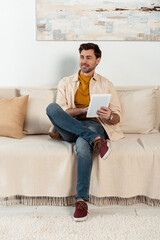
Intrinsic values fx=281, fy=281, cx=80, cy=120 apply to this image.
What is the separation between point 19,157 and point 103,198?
0.68 metres

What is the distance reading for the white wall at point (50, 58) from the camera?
2.72 metres

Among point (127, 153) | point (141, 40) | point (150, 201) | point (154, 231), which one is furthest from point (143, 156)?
point (141, 40)

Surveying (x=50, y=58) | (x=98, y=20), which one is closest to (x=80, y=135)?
(x=50, y=58)

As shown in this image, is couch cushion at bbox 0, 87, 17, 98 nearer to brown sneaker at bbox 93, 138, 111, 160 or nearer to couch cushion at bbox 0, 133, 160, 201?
couch cushion at bbox 0, 133, 160, 201

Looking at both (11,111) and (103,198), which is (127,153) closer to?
(103,198)

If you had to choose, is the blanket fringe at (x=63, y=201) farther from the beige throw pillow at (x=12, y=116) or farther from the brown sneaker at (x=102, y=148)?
the beige throw pillow at (x=12, y=116)

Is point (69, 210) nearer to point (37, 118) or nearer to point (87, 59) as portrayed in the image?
point (37, 118)

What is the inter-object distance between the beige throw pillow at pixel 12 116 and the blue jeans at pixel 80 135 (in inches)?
14.0

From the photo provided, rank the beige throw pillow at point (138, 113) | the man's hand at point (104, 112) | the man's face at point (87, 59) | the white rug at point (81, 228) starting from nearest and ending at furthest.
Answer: the white rug at point (81, 228)
the man's hand at point (104, 112)
the man's face at point (87, 59)
the beige throw pillow at point (138, 113)

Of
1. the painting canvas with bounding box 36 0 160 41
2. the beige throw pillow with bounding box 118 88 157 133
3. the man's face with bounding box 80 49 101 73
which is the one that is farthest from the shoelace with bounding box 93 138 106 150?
the painting canvas with bounding box 36 0 160 41

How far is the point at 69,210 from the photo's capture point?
6.42 ft

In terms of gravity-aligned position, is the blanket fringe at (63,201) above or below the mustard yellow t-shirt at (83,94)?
below

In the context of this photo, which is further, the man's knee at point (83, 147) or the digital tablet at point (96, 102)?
the digital tablet at point (96, 102)

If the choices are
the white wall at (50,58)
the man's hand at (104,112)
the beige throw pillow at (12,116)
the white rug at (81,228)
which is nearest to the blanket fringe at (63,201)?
the white rug at (81,228)
